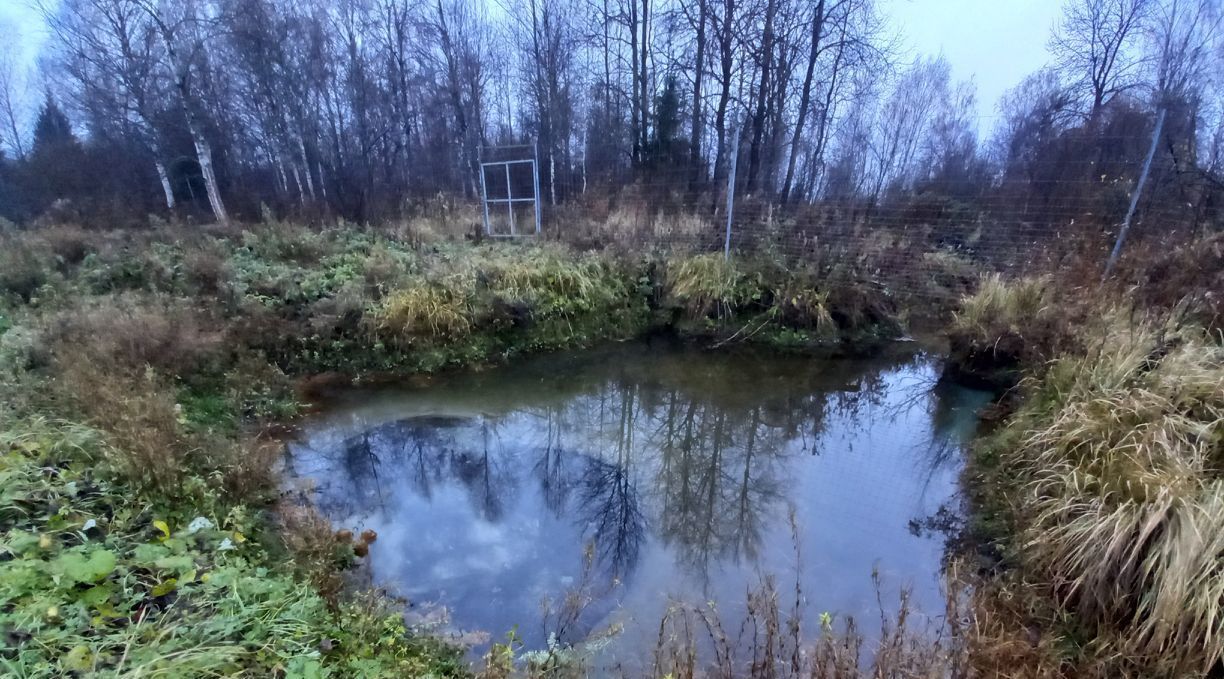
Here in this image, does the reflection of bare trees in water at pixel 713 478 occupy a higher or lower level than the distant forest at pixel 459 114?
lower

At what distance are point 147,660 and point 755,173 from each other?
991 cm

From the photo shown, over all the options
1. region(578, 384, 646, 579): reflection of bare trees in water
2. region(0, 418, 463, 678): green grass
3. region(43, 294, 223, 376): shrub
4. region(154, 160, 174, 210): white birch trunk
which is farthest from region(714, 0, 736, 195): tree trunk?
region(154, 160, 174, 210): white birch trunk

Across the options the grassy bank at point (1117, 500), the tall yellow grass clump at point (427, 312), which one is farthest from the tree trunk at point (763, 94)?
the grassy bank at point (1117, 500)

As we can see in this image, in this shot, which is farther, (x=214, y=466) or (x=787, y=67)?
(x=787, y=67)

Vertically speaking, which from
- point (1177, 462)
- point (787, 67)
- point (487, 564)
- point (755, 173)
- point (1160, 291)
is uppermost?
point (787, 67)

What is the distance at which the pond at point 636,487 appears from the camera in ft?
9.26

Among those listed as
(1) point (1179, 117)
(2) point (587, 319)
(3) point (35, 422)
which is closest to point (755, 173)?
(2) point (587, 319)

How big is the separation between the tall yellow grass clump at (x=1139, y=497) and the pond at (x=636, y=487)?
645mm

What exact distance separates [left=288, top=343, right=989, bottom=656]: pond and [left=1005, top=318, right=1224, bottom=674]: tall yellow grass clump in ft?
2.12

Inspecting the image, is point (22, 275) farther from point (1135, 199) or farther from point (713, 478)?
point (1135, 199)

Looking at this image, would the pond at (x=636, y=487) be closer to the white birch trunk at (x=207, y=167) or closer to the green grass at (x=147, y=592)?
the green grass at (x=147, y=592)

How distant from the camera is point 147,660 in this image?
166cm

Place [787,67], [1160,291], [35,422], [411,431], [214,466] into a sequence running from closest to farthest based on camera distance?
[35,422]
[214,466]
[1160,291]
[411,431]
[787,67]

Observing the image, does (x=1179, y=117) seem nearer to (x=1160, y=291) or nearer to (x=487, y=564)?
(x=1160, y=291)
